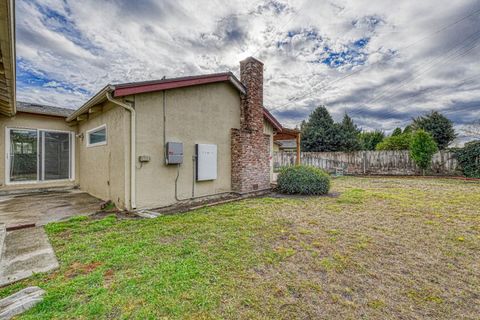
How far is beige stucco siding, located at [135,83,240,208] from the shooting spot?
225 inches

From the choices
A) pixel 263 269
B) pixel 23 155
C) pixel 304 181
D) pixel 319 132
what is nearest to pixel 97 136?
pixel 23 155

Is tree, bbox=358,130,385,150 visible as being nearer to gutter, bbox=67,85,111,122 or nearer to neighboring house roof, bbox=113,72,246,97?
neighboring house roof, bbox=113,72,246,97

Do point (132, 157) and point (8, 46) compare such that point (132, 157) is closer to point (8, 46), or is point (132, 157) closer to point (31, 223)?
point (31, 223)

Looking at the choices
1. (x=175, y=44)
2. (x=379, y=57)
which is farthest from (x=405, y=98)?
(x=175, y=44)

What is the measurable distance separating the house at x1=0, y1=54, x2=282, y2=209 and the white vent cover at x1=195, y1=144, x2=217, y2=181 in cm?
3

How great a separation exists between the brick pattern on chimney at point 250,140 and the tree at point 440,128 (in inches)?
804

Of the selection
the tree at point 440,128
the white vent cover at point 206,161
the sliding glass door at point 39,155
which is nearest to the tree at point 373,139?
the tree at point 440,128

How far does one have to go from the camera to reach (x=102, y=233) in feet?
13.4

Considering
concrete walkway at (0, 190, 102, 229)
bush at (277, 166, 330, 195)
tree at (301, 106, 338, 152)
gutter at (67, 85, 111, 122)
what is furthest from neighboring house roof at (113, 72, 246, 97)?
tree at (301, 106, 338, 152)

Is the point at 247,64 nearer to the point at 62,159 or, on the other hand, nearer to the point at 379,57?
the point at 62,159

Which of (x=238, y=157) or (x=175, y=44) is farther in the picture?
(x=175, y=44)

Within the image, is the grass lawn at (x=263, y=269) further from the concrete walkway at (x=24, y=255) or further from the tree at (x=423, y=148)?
the tree at (x=423, y=148)

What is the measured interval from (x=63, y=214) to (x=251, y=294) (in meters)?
5.22

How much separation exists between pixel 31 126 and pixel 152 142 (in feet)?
20.3
